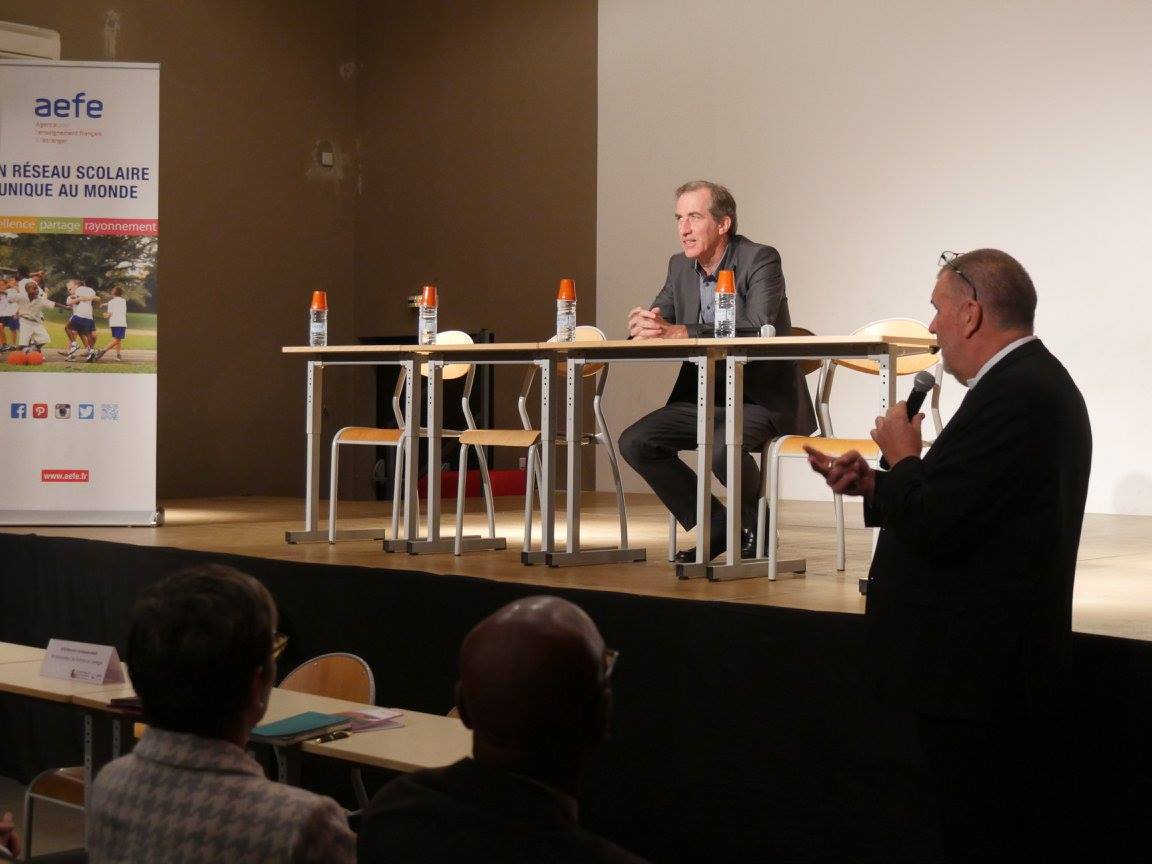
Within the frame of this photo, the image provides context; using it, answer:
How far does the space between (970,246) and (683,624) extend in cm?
467

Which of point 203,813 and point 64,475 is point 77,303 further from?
point 203,813

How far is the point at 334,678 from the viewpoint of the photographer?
128 inches

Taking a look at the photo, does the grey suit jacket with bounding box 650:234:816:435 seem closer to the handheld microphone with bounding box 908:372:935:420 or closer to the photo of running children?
the handheld microphone with bounding box 908:372:935:420

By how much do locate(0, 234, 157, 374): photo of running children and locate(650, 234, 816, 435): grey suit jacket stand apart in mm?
2671

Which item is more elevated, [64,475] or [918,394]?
[918,394]

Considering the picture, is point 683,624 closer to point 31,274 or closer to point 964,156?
point 31,274

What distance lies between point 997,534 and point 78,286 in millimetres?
4990

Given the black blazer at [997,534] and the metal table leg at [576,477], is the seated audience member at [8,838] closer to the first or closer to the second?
the black blazer at [997,534]

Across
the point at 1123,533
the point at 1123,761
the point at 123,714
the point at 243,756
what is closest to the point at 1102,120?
the point at 1123,533

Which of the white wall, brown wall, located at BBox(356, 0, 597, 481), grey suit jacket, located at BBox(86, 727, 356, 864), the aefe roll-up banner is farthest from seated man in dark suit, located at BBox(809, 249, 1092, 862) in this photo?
brown wall, located at BBox(356, 0, 597, 481)

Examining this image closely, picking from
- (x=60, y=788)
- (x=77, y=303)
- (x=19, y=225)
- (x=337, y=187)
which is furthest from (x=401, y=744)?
(x=337, y=187)

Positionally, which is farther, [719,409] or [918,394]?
[719,409]

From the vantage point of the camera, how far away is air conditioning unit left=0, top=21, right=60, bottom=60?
7926mm

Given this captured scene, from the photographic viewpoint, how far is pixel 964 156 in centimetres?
748
